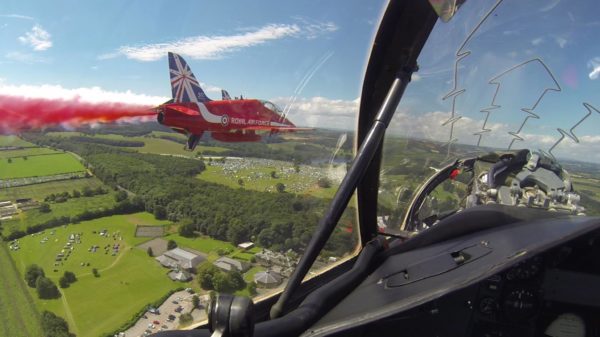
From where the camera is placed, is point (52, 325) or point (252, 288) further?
point (252, 288)

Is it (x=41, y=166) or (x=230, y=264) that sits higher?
(x=41, y=166)

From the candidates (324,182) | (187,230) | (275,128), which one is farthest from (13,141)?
(324,182)

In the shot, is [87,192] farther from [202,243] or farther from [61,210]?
[202,243]

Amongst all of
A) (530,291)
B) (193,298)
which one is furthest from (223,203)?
(530,291)

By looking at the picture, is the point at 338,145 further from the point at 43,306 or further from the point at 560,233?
the point at 43,306

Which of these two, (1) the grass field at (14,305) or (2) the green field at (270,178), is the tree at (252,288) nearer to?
(2) the green field at (270,178)

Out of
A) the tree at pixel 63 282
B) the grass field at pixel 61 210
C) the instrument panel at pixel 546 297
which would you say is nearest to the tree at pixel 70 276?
the tree at pixel 63 282
